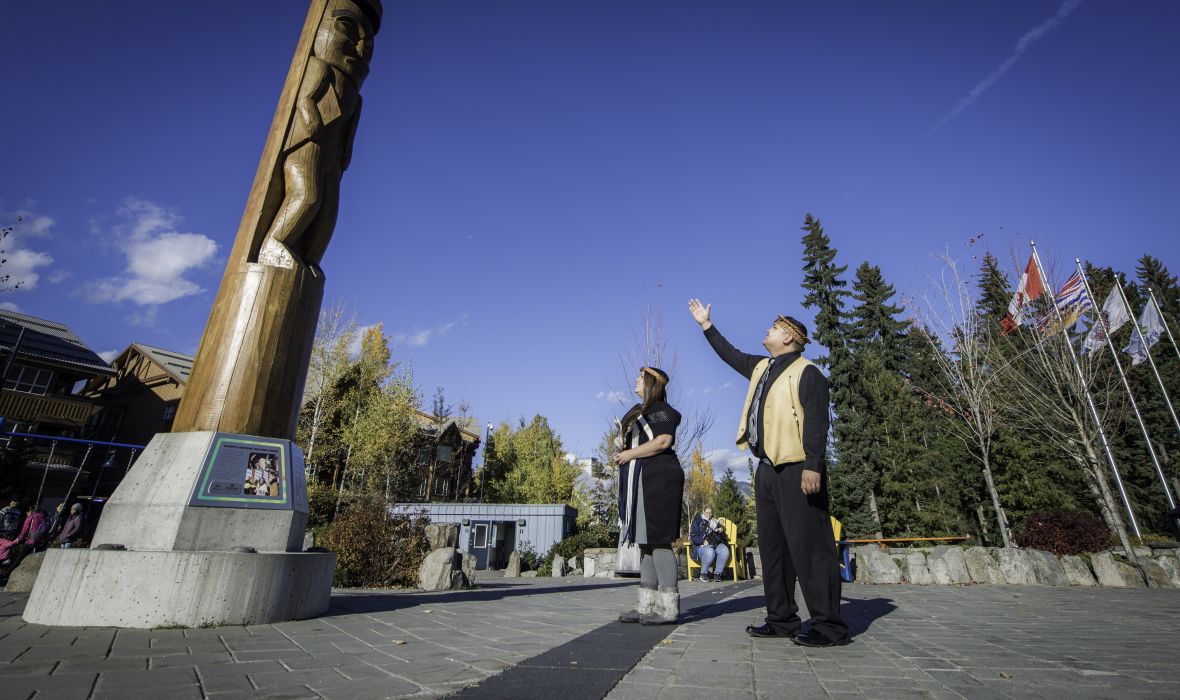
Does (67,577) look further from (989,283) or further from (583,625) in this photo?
(989,283)

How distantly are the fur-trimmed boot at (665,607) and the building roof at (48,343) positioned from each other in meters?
31.9

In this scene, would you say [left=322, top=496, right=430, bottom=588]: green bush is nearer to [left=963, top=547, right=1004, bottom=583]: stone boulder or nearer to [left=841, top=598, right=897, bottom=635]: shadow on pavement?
[left=841, top=598, right=897, bottom=635]: shadow on pavement

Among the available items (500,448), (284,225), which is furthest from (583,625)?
(500,448)

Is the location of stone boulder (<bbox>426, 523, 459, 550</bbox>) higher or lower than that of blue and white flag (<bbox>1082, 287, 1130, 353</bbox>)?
lower

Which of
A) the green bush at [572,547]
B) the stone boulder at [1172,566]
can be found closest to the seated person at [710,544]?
the green bush at [572,547]

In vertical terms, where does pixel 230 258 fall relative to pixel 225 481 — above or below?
above

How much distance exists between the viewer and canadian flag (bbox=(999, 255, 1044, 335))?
14977 millimetres

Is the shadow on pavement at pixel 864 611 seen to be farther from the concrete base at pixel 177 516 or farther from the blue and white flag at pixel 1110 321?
the blue and white flag at pixel 1110 321

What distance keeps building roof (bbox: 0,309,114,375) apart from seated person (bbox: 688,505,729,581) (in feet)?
98.8

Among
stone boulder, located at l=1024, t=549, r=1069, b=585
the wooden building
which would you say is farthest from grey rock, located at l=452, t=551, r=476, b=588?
the wooden building

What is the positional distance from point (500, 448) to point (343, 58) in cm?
3837

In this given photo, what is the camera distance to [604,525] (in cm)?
2419

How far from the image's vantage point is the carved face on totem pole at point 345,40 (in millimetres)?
6000

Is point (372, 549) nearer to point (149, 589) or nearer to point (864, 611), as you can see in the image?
point (149, 589)
